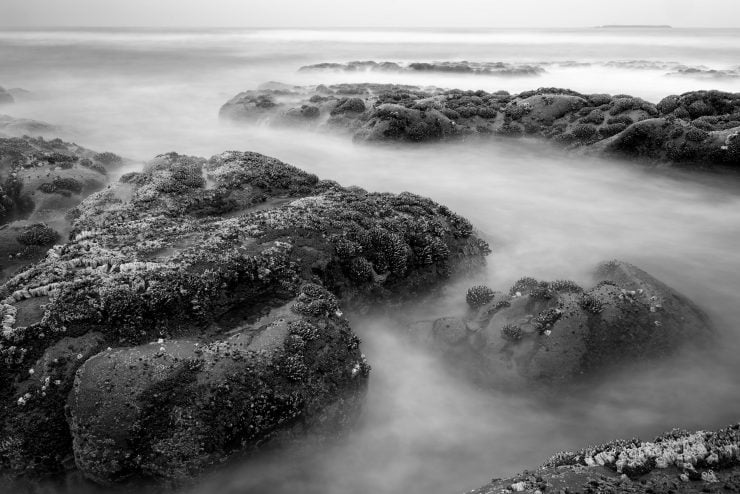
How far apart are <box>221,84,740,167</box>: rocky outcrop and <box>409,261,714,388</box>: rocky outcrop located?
13.8 meters

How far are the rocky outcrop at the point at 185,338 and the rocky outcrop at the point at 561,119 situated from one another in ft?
55.3

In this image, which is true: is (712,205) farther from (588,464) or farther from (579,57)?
(579,57)

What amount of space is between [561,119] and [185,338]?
25169 millimetres

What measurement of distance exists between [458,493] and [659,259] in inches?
461

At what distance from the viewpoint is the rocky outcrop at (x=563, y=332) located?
11.1m

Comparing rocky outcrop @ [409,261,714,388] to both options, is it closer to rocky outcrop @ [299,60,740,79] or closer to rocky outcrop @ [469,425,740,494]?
rocky outcrop @ [469,425,740,494]

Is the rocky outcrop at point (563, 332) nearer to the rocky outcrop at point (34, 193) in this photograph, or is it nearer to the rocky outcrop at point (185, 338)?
the rocky outcrop at point (185, 338)

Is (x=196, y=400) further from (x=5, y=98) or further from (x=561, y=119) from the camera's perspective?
(x=5, y=98)

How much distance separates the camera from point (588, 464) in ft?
22.8

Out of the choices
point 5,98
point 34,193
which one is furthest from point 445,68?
point 34,193

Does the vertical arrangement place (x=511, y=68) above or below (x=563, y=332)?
above

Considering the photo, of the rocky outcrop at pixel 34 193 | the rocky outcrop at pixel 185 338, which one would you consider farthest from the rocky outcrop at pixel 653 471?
the rocky outcrop at pixel 34 193

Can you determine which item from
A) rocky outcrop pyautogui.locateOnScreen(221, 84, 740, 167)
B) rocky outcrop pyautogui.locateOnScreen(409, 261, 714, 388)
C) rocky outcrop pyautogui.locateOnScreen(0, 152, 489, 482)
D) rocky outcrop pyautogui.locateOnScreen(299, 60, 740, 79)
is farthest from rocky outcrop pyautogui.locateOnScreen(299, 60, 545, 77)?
rocky outcrop pyautogui.locateOnScreen(0, 152, 489, 482)

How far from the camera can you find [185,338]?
962 centimetres
